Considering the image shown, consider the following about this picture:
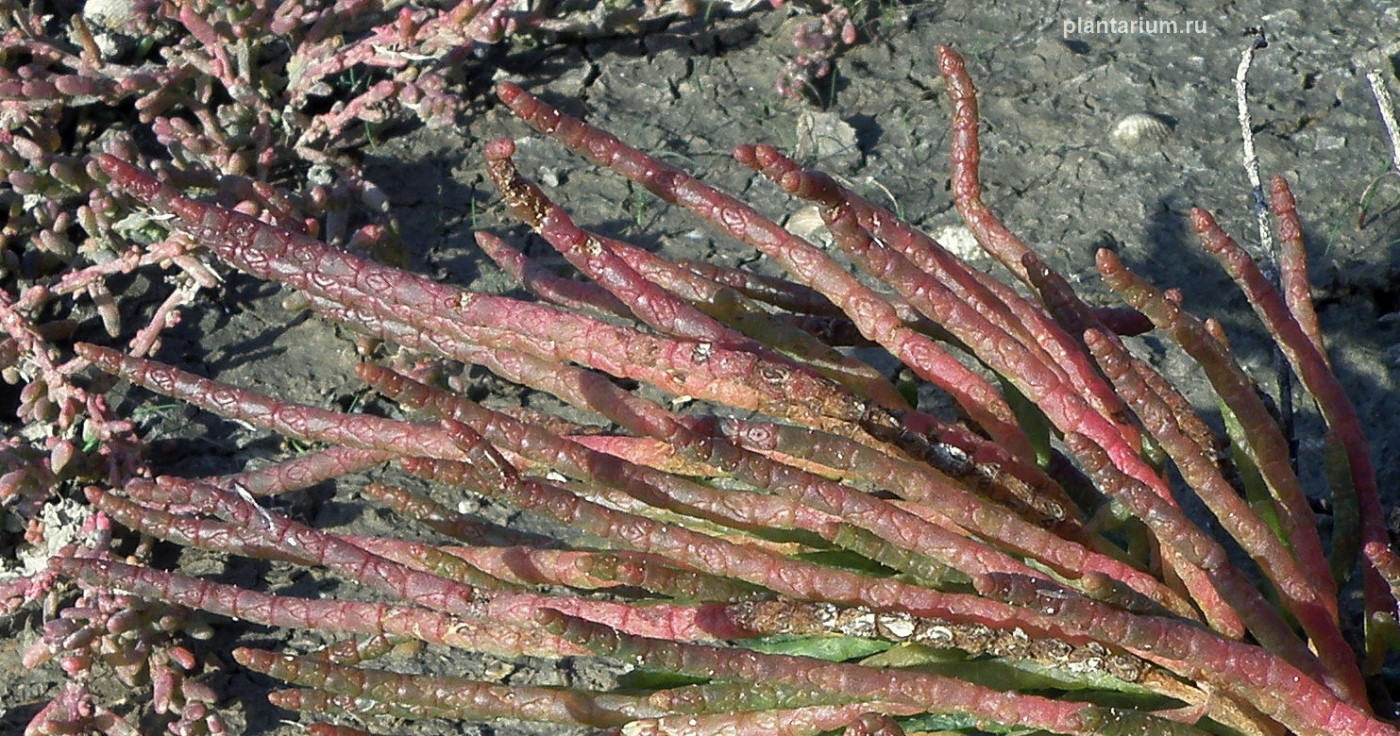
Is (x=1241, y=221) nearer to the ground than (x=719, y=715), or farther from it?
farther from it

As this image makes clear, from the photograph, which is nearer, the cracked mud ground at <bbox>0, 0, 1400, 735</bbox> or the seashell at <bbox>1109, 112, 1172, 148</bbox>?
the cracked mud ground at <bbox>0, 0, 1400, 735</bbox>

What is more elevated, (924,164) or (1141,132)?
(1141,132)

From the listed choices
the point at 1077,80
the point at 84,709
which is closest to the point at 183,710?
the point at 84,709

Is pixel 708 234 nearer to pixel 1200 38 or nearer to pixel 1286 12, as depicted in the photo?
pixel 1200 38
